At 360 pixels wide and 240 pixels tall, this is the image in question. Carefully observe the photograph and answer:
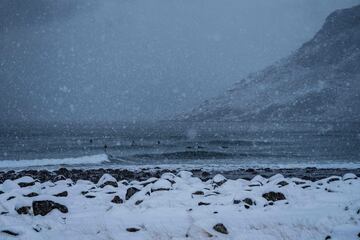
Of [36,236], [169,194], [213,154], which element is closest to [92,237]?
[36,236]

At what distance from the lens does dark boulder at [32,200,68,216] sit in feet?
31.7

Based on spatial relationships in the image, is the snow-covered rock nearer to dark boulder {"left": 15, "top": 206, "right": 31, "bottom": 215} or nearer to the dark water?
dark boulder {"left": 15, "top": 206, "right": 31, "bottom": 215}

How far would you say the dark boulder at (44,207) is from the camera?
31.7ft

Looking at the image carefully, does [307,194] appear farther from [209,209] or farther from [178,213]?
[178,213]

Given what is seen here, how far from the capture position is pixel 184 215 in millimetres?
9555

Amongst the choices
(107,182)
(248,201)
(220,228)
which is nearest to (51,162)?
(107,182)

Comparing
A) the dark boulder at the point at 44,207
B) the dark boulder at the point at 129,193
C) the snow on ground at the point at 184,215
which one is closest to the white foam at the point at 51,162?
the snow on ground at the point at 184,215

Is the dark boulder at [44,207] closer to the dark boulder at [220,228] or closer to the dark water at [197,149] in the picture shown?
the dark boulder at [220,228]

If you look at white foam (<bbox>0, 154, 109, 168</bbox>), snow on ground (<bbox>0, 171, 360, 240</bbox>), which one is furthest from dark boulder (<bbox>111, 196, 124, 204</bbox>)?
white foam (<bbox>0, 154, 109, 168</bbox>)

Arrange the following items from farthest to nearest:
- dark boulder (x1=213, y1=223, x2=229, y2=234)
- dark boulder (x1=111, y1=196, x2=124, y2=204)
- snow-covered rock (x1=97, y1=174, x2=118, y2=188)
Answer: snow-covered rock (x1=97, y1=174, x2=118, y2=188), dark boulder (x1=111, y1=196, x2=124, y2=204), dark boulder (x1=213, y1=223, x2=229, y2=234)

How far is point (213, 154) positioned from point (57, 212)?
44.0 m

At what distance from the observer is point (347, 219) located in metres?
9.17

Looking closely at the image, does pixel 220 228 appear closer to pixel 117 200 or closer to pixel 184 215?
pixel 184 215

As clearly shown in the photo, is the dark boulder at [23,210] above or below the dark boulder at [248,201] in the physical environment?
below
